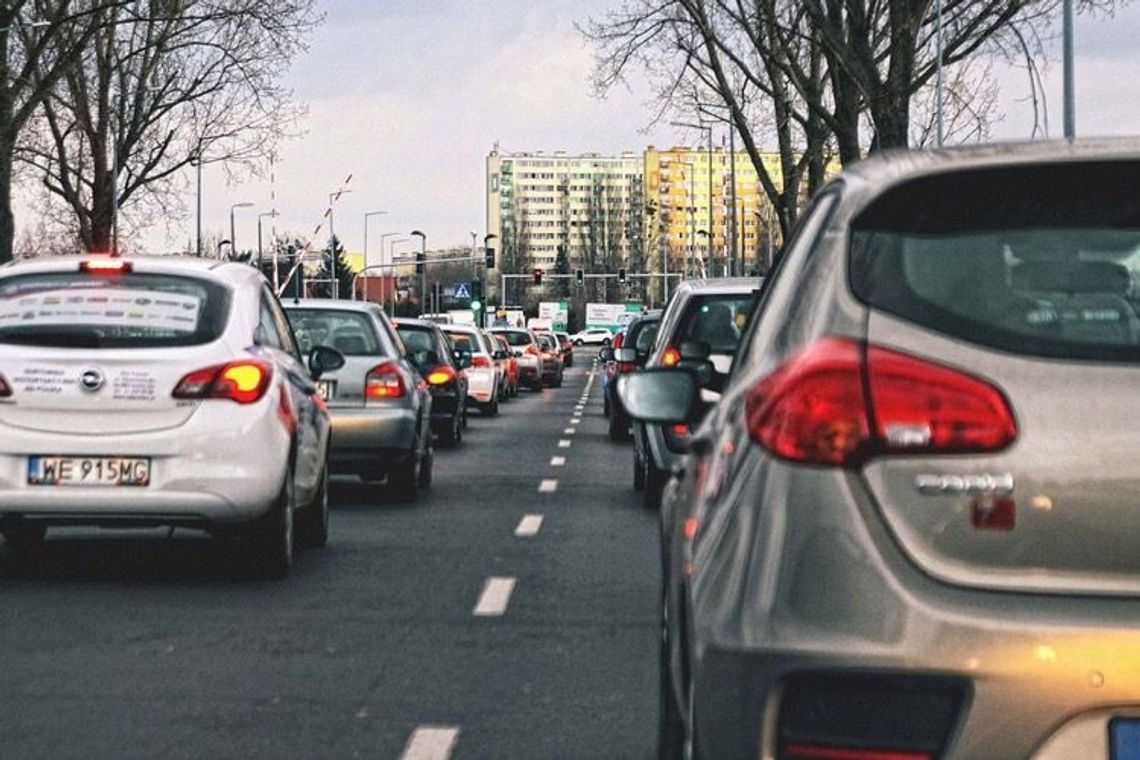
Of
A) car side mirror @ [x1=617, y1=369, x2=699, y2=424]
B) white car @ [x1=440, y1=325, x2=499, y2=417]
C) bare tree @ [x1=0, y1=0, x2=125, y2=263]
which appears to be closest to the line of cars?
car side mirror @ [x1=617, y1=369, x2=699, y2=424]

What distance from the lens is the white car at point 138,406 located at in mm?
10867

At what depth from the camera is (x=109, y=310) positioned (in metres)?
11.1

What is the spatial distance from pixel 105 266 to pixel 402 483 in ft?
20.5

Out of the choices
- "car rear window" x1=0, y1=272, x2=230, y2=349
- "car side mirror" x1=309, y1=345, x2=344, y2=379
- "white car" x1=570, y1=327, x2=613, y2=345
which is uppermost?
"car rear window" x1=0, y1=272, x2=230, y2=349

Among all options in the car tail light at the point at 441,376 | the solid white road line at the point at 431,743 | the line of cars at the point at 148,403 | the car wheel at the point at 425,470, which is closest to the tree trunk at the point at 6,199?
the car tail light at the point at 441,376

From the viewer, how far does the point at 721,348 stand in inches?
644

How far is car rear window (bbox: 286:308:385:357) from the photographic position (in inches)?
710

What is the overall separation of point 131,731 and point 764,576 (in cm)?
379

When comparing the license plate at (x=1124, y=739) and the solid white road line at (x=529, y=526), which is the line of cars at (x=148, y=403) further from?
the license plate at (x=1124, y=739)

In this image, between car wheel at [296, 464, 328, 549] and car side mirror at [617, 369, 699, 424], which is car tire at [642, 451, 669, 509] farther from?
car side mirror at [617, 369, 699, 424]

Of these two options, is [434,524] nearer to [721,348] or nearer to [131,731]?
[721,348]

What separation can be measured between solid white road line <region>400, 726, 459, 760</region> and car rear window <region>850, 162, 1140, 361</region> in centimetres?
315

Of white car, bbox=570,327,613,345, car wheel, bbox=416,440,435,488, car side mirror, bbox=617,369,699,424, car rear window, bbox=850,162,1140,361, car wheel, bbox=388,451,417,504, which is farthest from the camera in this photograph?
white car, bbox=570,327,613,345

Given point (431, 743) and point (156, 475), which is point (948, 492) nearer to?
point (431, 743)
